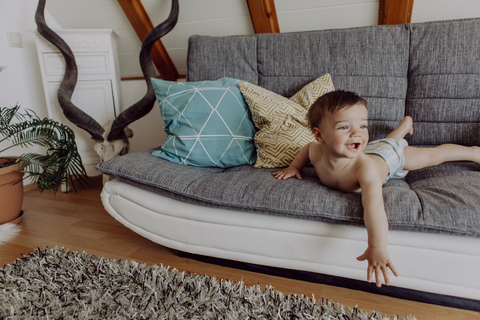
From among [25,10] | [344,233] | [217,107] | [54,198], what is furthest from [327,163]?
[25,10]

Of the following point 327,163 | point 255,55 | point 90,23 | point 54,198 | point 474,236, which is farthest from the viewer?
point 90,23

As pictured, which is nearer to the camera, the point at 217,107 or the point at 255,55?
the point at 217,107

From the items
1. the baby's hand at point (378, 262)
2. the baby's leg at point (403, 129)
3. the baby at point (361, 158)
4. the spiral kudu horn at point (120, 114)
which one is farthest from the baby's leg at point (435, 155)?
the spiral kudu horn at point (120, 114)

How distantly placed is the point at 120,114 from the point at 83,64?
24.1 inches

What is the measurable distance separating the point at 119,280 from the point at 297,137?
1013 mm

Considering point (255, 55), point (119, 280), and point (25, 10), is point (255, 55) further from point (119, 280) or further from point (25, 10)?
point (25, 10)

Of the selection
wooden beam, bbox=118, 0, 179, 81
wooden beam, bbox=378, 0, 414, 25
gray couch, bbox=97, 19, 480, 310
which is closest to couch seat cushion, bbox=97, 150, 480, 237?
gray couch, bbox=97, 19, 480, 310

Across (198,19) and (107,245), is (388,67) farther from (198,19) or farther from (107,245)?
(107,245)

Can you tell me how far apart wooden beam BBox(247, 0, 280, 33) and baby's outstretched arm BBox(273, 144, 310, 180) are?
1.09m

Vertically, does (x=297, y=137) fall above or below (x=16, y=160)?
above

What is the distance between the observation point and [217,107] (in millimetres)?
1575

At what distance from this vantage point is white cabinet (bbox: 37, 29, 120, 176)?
7.39 feet

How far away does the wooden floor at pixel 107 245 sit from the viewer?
114 centimetres

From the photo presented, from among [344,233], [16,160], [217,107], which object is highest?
[217,107]
